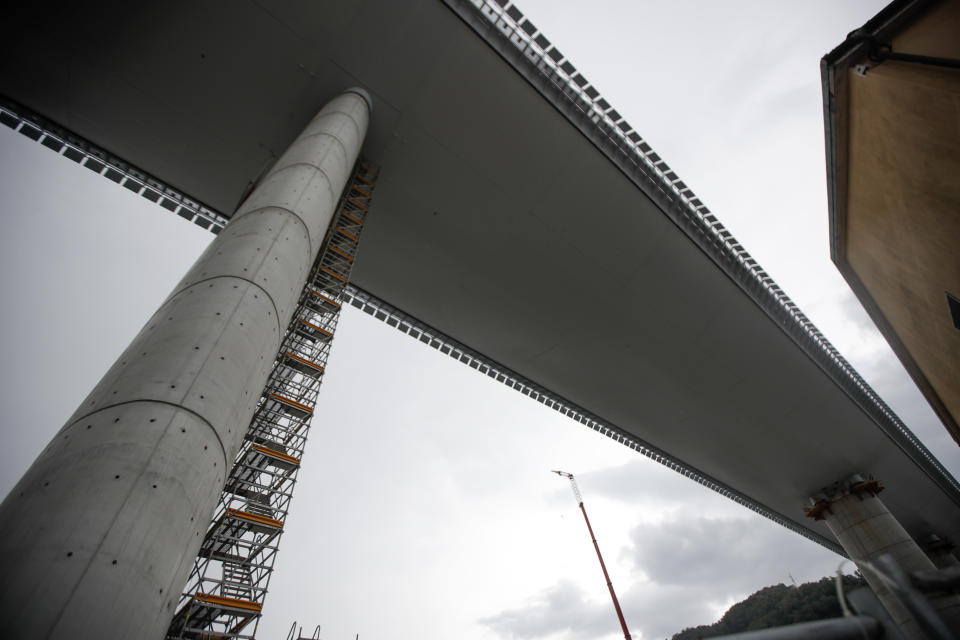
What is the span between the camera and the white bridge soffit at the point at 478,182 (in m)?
10.6

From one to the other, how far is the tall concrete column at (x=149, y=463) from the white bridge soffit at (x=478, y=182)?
7.06m

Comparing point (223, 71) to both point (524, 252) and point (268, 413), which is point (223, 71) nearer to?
point (268, 413)

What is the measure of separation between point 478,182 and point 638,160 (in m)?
5.10

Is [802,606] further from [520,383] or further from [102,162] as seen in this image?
[102,162]

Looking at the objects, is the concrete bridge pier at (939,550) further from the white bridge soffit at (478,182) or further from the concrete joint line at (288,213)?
the concrete joint line at (288,213)

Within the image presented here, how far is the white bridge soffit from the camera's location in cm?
1062

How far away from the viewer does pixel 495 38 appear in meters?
11.0

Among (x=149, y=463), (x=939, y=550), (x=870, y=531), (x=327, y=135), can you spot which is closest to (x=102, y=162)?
(x=327, y=135)

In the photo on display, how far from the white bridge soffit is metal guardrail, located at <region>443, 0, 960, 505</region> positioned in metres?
0.07

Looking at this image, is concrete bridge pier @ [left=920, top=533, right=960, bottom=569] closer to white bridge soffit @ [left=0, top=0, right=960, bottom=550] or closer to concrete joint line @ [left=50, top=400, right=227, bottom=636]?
white bridge soffit @ [left=0, top=0, right=960, bottom=550]

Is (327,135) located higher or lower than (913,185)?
higher

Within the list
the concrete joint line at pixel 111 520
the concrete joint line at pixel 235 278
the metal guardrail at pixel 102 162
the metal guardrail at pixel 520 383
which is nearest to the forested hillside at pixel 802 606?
the concrete joint line at pixel 111 520

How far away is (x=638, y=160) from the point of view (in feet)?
44.6

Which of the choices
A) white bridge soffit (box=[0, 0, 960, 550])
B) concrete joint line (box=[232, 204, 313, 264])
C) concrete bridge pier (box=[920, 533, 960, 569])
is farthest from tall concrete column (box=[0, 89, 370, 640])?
concrete bridge pier (box=[920, 533, 960, 569])
